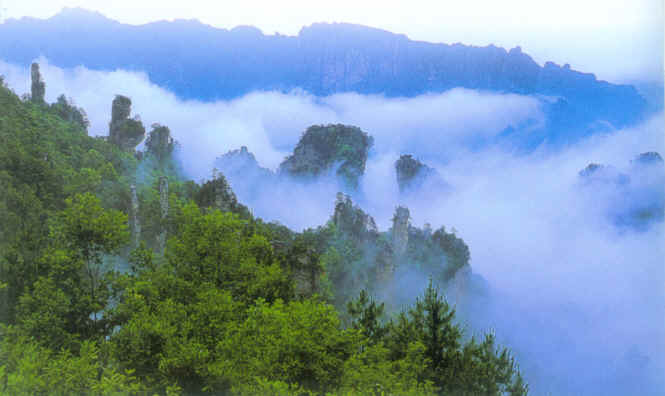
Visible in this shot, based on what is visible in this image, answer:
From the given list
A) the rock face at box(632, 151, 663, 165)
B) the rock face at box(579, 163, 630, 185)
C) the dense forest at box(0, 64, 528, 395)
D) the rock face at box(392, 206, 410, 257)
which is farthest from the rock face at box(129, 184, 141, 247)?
the rock face at box(632, 151, 663, 165)

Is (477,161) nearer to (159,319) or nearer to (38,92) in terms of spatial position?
(159,319)

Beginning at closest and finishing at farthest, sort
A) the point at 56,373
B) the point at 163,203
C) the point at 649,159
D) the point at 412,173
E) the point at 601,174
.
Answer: the point at 56,373 < the point at 649,159 < the point at 601,174 < the point at 412,173 < the point at 163,203

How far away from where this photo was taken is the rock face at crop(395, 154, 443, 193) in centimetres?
478

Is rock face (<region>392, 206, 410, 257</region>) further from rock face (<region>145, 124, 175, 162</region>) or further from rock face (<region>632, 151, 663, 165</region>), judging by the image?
rock face (<region>145, 124, 175, 162</region>)

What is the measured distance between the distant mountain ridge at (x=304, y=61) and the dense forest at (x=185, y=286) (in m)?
0.61

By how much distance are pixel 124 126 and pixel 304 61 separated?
249 cm

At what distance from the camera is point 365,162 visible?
493 cm

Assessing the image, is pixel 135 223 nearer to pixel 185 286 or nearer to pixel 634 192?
pixel 185 286

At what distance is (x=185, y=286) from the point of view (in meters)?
3.78

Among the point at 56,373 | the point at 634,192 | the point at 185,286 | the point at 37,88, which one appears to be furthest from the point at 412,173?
the point at 37,88

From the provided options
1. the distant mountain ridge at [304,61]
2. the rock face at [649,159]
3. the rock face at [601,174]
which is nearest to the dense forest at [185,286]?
the distant mountain ridge at [304,61]

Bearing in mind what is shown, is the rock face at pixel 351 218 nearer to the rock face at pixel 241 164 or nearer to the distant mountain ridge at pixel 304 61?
the rock face at pixel 241 164

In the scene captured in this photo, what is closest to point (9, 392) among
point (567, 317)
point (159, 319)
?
point (159, 319)

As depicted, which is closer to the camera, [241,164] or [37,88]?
[241,164]
